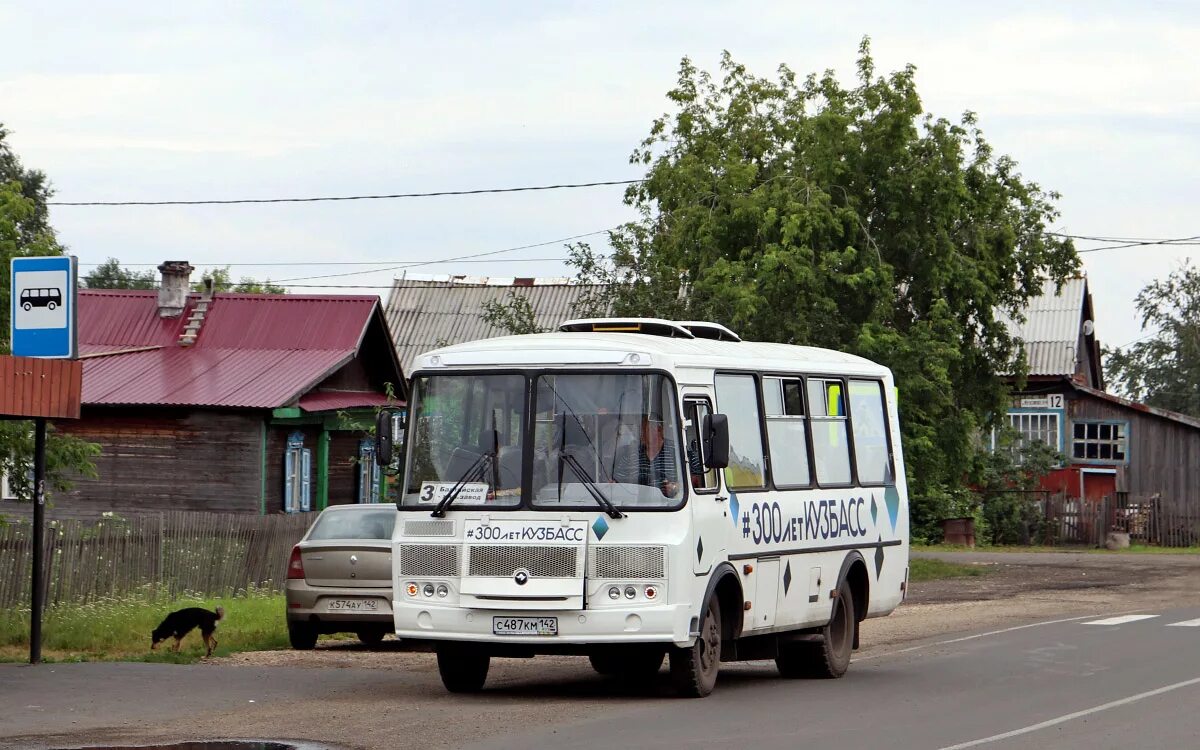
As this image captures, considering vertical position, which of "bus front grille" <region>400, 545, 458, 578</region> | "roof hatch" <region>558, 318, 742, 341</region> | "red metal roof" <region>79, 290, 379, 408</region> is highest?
"red metal roof" <region>79, 290, 379, 408</region>

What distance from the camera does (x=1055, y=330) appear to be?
62.7 meters

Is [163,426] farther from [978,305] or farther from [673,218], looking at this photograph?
[978,305]

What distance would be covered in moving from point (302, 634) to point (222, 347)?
18.1 m

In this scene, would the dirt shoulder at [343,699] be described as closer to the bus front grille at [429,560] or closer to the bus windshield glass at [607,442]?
the bus front grille at [429,560]

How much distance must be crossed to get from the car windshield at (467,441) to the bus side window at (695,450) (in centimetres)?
127

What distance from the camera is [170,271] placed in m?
37.1

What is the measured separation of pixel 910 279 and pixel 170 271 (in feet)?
49.4

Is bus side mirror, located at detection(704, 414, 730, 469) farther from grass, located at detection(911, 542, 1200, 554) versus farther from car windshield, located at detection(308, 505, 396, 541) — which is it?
grass, located at detection(911, 542, 1200, 554)

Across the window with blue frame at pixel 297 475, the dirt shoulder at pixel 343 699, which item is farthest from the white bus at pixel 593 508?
the window with blue frame at pixel 297 475

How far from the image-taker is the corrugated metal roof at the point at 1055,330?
61094 millimetres

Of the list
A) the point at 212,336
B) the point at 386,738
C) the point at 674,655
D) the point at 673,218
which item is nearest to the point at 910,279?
the point at 673,218

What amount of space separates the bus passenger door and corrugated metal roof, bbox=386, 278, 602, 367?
43771mm

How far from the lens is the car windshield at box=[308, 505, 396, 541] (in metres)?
19.5

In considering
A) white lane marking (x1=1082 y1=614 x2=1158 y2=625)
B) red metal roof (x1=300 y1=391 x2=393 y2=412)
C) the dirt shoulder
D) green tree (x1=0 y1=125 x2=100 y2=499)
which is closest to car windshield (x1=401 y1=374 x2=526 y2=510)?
the dirt shoulder
